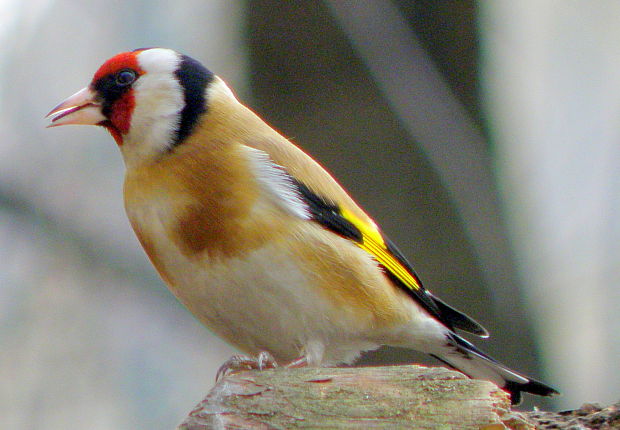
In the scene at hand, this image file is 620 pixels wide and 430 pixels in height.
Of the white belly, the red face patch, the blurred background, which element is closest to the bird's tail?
the white belly

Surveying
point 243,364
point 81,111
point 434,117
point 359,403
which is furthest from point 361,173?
point 359,403

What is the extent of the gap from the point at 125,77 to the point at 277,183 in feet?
2.09

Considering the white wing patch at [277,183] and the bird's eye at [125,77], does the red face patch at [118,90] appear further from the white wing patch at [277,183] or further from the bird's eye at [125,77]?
the white wing patch at [277,183]

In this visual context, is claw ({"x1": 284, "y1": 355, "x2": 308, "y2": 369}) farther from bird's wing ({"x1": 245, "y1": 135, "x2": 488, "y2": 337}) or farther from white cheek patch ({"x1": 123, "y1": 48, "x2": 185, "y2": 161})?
white cheek patch ({"x1": 123, "y1": 48, "x2": 185, "y2": 161})

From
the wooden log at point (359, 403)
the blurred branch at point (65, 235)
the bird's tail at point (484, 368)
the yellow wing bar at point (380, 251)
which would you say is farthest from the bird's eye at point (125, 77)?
the blurred branch at point (65, 235)

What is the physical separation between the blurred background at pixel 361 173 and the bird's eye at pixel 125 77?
1427mm

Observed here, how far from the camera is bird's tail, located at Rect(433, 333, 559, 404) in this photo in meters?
2.74

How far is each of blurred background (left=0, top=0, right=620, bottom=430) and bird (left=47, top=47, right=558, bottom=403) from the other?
4.12 ft

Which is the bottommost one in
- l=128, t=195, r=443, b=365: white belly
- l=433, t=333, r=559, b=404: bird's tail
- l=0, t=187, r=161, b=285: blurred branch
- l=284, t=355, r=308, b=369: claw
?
l=284, t=355, r=308, b=369: claw

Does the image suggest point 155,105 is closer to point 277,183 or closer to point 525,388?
point 277,183

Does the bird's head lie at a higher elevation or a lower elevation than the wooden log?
higher

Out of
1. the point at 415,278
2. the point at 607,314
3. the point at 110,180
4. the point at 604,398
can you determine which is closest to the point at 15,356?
the point at 110,180

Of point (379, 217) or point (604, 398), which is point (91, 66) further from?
point (604, 398)

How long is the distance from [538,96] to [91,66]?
4.01 meters
